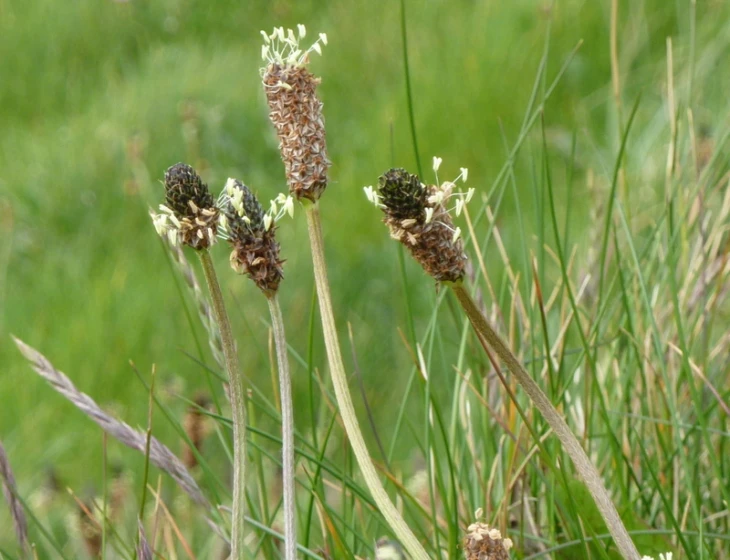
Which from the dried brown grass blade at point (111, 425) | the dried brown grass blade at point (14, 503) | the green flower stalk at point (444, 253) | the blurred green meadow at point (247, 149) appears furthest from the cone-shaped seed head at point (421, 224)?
the blurred green meadow at point (247, 149)

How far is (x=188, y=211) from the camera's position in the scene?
69 centimetres

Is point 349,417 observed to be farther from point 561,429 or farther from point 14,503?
point 14,503

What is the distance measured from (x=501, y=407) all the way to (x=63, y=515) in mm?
1314

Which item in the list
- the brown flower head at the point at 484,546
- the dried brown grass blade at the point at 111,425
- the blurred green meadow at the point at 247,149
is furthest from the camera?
the blurred green meadow at the point at 247,149

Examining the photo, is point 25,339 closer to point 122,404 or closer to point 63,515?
point 122,404

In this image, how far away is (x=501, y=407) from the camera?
134 centimetres

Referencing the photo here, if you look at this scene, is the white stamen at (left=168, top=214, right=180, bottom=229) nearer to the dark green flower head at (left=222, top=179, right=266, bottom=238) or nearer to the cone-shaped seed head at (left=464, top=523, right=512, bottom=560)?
the dark green flower head at (left=222, top=179, right=266, bottom=238)

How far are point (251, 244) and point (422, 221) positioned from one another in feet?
0.44

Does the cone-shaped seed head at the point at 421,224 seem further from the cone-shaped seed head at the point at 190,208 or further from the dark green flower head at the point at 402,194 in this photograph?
the cone-shaped seed head at the point at 190,208

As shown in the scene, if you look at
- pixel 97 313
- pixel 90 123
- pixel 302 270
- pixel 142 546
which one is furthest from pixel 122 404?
pixel 142 546

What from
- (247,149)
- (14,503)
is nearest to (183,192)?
(14,503)

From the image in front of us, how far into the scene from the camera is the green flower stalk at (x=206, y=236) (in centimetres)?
67

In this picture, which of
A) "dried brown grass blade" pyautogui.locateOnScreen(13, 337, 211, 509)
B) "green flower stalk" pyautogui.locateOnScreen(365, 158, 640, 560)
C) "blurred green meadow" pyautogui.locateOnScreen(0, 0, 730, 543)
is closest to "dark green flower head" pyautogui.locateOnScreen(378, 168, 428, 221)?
"green flower stalk" pyautogui.locateOnScreen(365, 158, 640, 560)

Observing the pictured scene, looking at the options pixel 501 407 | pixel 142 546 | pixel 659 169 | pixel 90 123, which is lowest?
pixel 142 546
